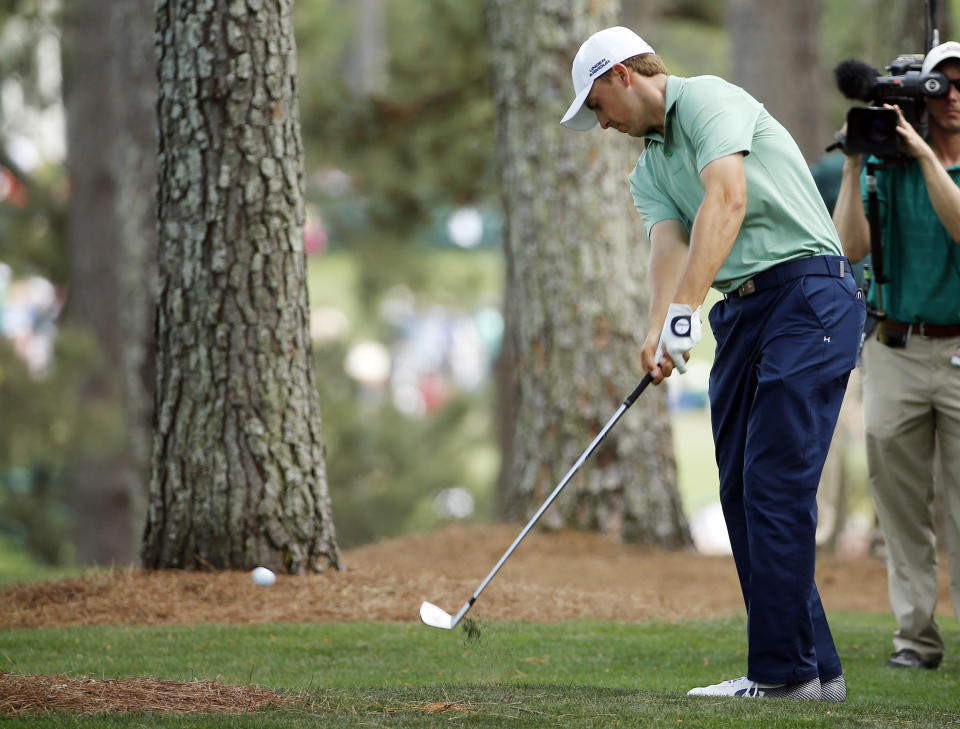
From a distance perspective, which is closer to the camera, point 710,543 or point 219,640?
Answer: point 219,640

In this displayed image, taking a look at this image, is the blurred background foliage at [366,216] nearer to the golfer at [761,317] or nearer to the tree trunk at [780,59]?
the tree trunk at [780,59]

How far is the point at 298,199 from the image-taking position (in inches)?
234

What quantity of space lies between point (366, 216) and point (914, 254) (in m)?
11.1

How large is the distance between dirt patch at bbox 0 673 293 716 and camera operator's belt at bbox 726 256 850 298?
1.88m

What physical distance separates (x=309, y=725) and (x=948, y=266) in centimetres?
299

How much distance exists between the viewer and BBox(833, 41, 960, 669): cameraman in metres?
4.96

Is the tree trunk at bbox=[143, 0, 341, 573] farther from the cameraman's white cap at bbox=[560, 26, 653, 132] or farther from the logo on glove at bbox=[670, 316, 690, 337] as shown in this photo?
the logo on glove at bbox=[670, 316, 690, 337]

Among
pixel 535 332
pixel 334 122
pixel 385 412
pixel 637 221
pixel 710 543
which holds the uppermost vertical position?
pixel 334 122

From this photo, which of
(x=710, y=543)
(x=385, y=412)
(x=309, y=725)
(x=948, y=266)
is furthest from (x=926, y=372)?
(x=710, y=543)

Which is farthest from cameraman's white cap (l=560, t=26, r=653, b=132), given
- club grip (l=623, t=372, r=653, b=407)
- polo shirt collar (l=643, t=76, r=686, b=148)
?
club grip (l=623, t=372, r=653, b=407)

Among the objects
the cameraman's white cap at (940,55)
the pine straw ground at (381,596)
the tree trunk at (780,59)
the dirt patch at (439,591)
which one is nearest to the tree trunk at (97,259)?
the tree trunk at (780,59)

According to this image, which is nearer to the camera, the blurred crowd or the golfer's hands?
the golfer's hands

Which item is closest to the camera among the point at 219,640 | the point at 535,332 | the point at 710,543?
the point at 219,640

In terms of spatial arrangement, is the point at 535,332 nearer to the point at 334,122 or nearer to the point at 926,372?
the point at 926,372
